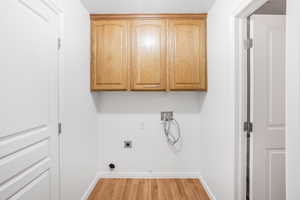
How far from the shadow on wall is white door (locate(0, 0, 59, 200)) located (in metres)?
1.32

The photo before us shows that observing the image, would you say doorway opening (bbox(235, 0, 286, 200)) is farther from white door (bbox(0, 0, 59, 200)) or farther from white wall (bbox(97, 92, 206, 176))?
white door (bbox(0, 0, 59, 200))

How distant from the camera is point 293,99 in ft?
3.29

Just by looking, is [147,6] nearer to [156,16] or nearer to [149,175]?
[156,16]

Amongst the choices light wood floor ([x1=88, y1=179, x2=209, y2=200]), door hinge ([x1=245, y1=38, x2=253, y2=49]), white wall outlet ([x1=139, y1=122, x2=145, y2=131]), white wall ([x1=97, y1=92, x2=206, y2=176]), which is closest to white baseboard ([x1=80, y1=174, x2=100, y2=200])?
light wood floor ([x1=88, y1=179, x2=209, y2=200])

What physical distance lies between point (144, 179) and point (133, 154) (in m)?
0.39

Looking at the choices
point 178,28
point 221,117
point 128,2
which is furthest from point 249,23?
point 128,2

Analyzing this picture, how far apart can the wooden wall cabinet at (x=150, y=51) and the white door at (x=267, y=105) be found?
945mm

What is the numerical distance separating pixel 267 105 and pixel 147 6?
173 centimetres

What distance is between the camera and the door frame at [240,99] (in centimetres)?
164

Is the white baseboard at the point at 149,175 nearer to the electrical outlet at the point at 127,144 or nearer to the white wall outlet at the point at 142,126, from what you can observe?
the electrical outlet at the point at 127,144

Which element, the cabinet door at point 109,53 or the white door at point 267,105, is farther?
the cabinet door at point 109,53

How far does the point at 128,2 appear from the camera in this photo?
225 cm

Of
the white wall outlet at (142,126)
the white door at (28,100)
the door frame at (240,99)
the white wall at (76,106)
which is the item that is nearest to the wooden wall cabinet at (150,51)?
the white wall at (76,106)

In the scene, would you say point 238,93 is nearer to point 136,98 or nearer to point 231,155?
point 231,155
